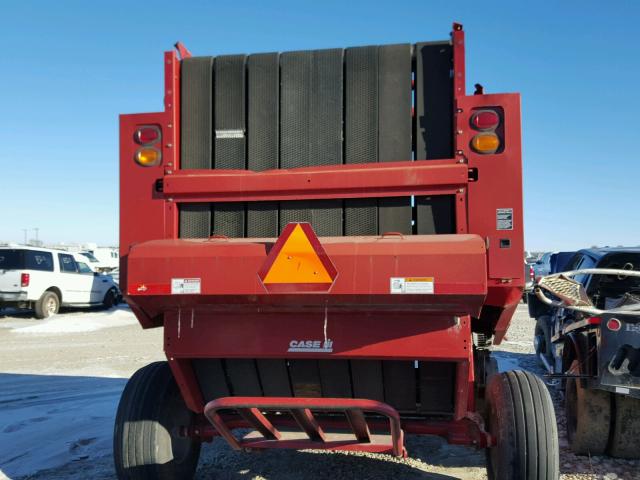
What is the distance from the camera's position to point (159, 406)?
3541 millimetres

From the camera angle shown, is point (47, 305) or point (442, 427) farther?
point (47, 305)

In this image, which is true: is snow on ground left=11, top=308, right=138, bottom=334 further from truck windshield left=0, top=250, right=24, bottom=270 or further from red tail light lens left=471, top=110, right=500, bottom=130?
red tail light lens left=471, top=110, right=500, bottom=130

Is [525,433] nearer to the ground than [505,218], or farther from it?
nearer to the ground

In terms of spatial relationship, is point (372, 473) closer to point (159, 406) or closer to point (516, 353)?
point (159, 406)

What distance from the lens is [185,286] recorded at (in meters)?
2.86

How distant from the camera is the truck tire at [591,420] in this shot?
464cm

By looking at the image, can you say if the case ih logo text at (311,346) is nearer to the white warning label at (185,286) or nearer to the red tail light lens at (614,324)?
the white warning label at (185,286)

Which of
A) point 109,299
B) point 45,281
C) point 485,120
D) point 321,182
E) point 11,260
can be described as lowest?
point 109,299

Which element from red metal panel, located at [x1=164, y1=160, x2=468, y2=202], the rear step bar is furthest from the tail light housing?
the rear step bar

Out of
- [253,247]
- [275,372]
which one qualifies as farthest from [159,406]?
[253,247]

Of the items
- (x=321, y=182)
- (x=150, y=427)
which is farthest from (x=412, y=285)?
(x=150, y=427)

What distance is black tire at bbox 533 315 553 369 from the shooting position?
696 cm

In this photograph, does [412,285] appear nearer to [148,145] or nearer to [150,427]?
[148,145]

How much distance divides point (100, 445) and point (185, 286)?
115 inches
